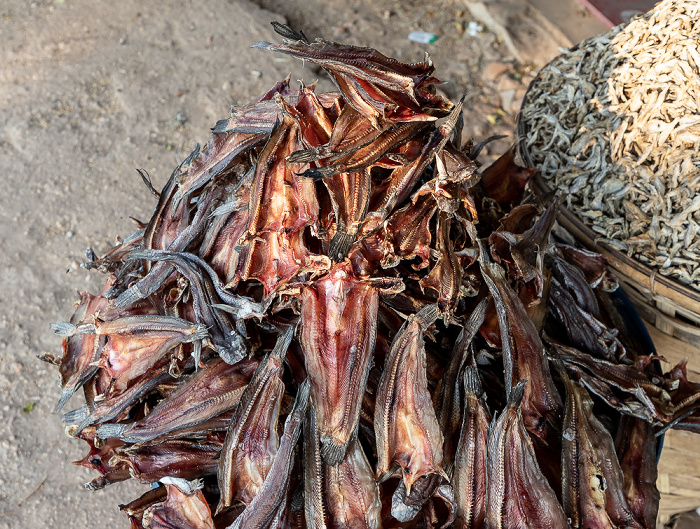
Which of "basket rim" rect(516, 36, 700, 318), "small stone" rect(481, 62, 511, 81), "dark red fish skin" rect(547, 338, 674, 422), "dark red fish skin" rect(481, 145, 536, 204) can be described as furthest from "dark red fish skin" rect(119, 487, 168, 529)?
"small stone" rect(481, 62, 511, 81)

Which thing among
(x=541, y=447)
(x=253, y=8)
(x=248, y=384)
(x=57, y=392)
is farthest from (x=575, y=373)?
(x=253, y=8)

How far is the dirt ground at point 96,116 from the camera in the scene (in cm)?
222

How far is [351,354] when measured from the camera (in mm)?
1153

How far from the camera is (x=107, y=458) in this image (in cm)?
134

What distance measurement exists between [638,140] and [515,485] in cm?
126

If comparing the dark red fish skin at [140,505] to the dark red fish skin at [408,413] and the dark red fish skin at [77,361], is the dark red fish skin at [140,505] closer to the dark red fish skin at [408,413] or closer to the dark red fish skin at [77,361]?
the dark red fish skin at [77,361]

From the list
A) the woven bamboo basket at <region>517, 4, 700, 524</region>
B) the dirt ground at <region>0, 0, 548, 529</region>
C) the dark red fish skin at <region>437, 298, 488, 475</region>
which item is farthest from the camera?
the dirt ground at <region>0, 0, 548, 529</region>

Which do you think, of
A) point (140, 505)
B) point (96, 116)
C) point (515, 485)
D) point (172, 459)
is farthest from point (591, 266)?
point (96, 116)

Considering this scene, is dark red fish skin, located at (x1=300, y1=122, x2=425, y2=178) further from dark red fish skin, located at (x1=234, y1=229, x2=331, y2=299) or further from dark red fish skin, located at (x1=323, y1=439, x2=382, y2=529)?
dark red fish skin, located at (x1=323, y1=439, x2=382, y2=529)

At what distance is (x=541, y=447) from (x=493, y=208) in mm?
627

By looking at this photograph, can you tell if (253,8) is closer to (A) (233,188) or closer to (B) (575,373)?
(A) (233,188)

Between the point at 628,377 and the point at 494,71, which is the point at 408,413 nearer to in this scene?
the point at 628,377

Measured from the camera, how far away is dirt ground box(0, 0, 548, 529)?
2.22 metres

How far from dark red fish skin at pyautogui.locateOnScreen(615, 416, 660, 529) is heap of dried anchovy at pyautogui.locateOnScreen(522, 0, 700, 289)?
562mm
